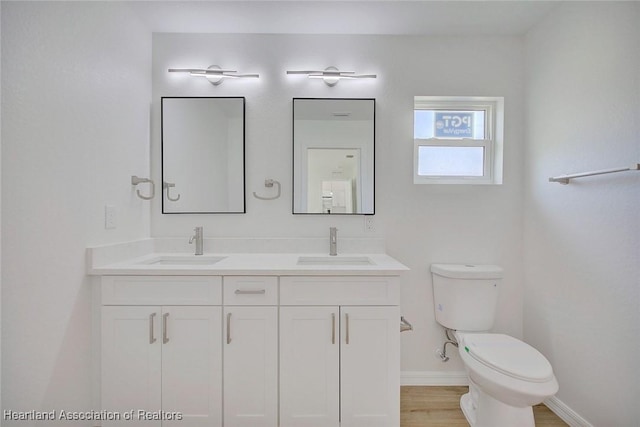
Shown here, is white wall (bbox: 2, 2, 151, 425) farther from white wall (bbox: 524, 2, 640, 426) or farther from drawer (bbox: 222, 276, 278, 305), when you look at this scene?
white wall (bbox: 524, 2, 640, 426)

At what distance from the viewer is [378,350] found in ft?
4.49

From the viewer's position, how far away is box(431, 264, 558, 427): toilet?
1.19 m

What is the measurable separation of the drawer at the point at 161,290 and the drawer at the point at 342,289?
36 centimetres

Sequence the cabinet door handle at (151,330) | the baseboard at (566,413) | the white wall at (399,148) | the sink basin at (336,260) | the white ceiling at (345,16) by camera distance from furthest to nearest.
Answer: the white wall at (399,148) < the sink basin at (336,260) < the white ceiling at (345,16) < the baseboard at (566,413) < the cabinet door handle at (151,330)

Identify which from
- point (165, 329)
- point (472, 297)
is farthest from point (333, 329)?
point (472, 297)

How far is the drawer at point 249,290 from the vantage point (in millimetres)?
1378

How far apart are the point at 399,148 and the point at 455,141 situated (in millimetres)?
439

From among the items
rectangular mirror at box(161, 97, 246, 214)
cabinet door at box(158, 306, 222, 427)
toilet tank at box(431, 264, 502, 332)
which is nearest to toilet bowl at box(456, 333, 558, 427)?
toilet tank at box(431, 264, 502, 332)

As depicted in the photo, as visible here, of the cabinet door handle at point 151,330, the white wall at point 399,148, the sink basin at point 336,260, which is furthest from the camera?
the white wall at point 399,148

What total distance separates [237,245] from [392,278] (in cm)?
104

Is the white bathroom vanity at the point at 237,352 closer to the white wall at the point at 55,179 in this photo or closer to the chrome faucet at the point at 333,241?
the white wall at the point at 55,179

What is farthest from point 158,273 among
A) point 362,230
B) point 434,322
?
point 434,322

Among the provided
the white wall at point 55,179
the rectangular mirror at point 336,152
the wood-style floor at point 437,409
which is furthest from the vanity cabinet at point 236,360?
the rectangular mirror at point 336,152

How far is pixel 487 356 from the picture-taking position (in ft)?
4.29
